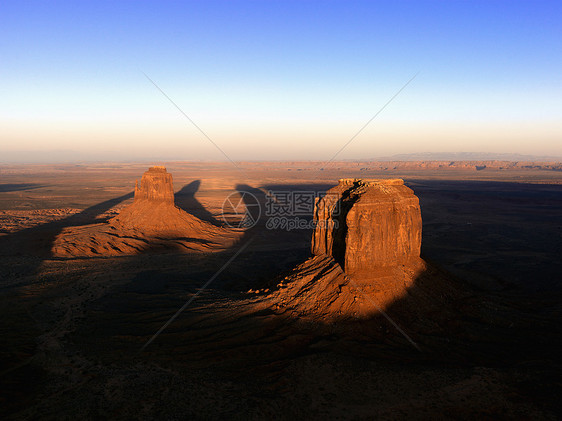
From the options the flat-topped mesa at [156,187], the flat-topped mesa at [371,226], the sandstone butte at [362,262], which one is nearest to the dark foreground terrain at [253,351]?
the sandstone butte at [362,262]

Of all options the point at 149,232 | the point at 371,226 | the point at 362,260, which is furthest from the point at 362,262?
the point at 149,232

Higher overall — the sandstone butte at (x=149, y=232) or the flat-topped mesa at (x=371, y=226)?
the flat-topped mesa at (x=371, y=226)

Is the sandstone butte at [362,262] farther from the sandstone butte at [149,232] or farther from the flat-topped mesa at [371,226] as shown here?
the sandstone butte at [149,232]

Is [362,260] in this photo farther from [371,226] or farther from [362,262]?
[371,226]

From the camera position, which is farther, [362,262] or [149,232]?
[149,232]

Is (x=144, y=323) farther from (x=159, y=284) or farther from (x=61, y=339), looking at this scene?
(x=159, y=284)

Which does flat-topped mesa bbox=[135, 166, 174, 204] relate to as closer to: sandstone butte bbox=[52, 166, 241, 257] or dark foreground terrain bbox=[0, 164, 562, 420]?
sandstone butte bbox=[52, 166, 241, 257]
